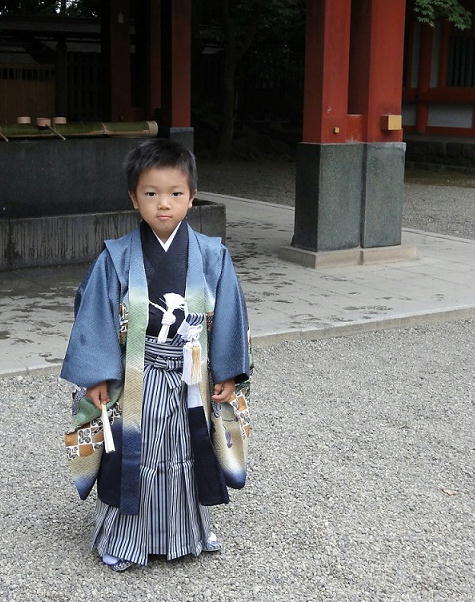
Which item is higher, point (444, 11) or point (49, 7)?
point (49, 7)

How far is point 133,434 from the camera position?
2.98 meters

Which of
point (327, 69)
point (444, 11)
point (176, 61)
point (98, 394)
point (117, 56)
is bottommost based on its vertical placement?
point (98, 394)

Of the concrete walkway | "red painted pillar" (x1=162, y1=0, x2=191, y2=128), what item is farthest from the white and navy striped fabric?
"red painted pillar" (x1=162, y1=0, x2=191, y2=128)

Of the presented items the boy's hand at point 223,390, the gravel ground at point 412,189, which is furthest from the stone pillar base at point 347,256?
the boy's hand at point 223,390

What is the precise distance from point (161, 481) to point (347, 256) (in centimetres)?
584

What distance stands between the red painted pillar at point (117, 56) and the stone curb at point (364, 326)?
20.2ft

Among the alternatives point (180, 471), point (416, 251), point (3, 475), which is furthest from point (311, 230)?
point (180, 471)

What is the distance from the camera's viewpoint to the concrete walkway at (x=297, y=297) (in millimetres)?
6016

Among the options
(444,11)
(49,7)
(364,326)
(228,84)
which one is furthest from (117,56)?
(49,7)

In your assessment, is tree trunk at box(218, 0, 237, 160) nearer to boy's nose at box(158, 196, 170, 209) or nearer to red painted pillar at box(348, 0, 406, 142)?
red painted pillar at box(348, 0, 406, 142)

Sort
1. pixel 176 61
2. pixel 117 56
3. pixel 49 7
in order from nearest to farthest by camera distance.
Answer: pixel 176 61, pixel 117 56, pixel 49 7

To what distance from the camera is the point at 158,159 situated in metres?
2.87

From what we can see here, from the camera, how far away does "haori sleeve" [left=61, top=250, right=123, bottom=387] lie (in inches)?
114

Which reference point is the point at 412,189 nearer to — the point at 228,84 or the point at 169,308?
the point at 228,84
